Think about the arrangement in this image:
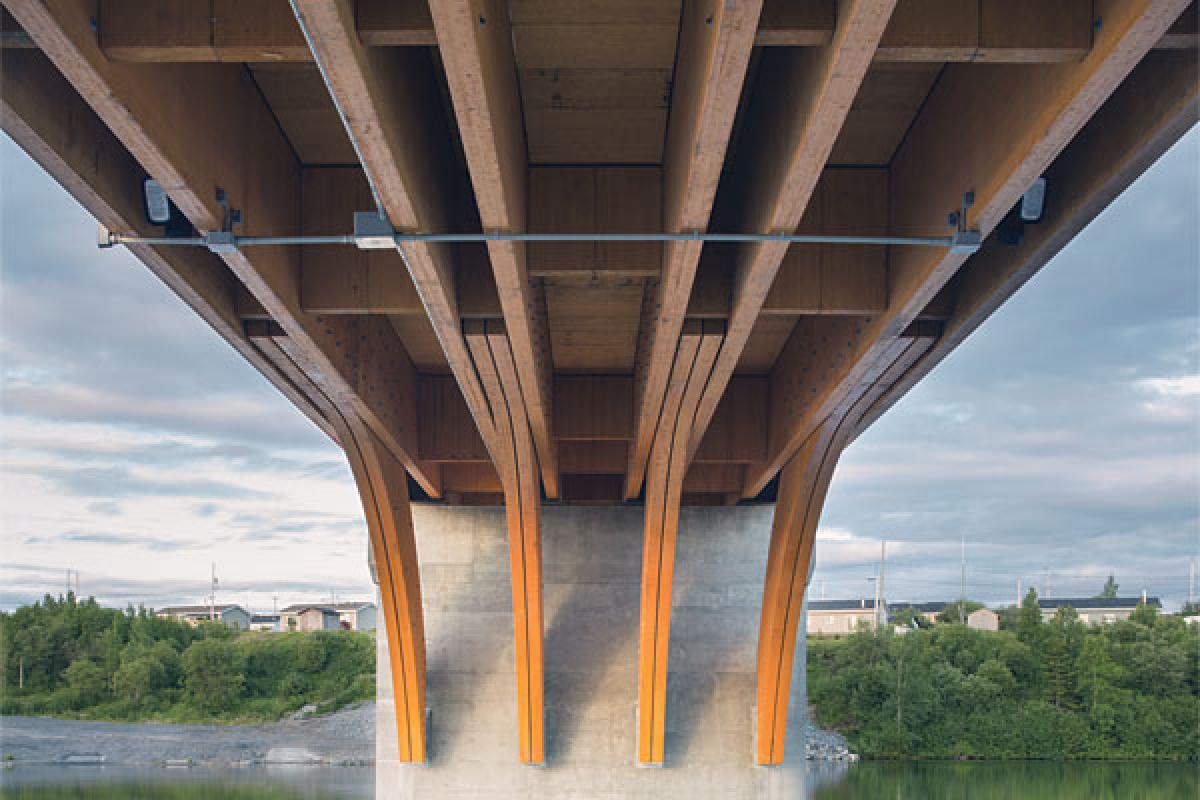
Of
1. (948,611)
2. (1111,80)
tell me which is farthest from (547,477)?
(948,611)

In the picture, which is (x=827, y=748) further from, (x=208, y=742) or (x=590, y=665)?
(x=590, y=665)

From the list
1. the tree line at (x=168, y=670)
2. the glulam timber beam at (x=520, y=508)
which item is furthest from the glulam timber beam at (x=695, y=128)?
the tree line at (x=168, y=670)

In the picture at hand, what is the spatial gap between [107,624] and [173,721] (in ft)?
45.4

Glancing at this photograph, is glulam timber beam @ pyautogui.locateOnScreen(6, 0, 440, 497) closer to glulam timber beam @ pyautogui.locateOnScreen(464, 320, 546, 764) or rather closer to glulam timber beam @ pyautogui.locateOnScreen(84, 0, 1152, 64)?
glulam timber beam @ pyautogui.locateOnScreen(84, 0, 1152, 64)

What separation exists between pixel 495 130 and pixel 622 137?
2297 millimetres

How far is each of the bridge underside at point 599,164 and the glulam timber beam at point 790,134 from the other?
0.08 ft

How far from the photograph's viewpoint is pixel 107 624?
73.9 meters

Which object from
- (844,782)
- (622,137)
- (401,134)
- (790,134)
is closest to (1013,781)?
(844,782)

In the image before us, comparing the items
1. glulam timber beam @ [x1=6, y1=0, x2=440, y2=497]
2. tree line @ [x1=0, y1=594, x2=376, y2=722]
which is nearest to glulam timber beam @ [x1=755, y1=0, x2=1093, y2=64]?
glulam timber beam @ [x1=6, y1=0, x2=440, y2=497]

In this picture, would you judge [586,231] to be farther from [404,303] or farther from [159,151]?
[159,151]

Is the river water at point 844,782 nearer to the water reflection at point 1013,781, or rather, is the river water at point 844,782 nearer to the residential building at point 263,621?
the water reflection at point 1013,781

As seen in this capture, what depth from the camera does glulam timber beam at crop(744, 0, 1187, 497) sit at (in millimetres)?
4913

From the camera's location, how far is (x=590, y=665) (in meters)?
19.2

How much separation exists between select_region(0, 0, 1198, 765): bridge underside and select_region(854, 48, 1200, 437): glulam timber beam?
0.07 feet
